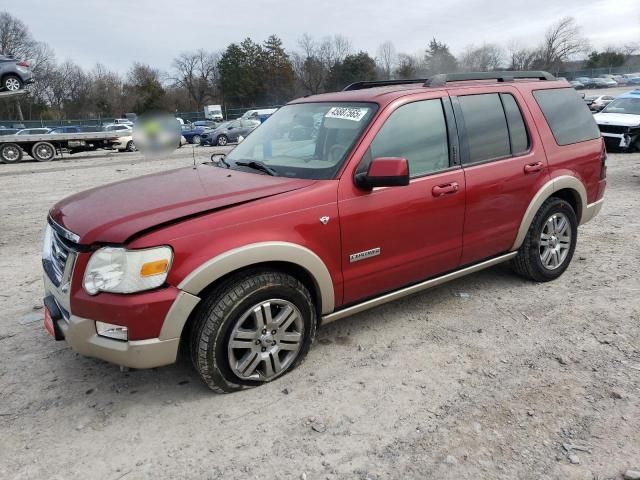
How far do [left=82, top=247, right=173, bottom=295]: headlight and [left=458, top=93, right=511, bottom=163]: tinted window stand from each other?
2.47 metres

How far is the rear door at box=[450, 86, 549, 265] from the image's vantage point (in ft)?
12.3

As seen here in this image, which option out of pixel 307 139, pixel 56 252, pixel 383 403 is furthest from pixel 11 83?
pixel 383 403

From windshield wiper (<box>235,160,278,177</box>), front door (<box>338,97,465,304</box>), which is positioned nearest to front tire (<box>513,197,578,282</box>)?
front door (<box>338,97,465,304</box>)

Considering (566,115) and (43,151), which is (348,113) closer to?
(566,115)

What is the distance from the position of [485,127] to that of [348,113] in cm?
119

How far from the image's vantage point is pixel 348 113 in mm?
3518

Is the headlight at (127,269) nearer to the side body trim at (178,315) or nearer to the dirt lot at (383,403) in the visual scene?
the side body trim at (178,315)

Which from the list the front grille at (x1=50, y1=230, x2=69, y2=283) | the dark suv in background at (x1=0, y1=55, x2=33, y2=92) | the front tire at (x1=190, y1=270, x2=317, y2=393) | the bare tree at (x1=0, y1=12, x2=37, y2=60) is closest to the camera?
the front tire at (x1=190, y1=270, x2=317, y2=393)

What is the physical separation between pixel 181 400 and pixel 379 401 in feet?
4.01

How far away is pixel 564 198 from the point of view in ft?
15.1

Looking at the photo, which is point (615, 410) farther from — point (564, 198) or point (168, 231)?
point (168, 231)

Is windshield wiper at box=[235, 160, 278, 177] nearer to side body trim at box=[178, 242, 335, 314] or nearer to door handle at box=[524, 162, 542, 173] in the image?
side body trim at box=[178, 242, 335, 314]

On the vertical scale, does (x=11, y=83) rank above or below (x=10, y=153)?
above

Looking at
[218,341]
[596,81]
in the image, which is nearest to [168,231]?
[218,341]
